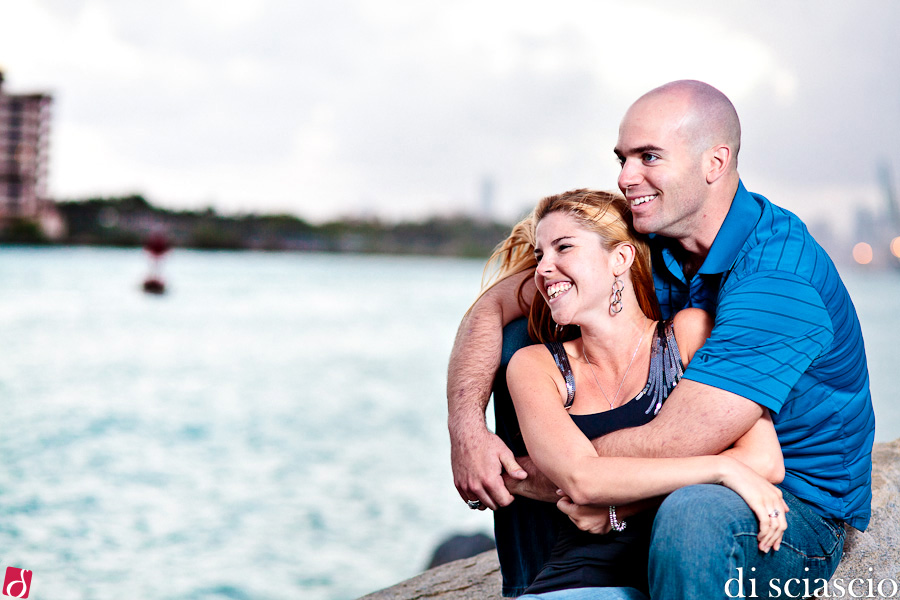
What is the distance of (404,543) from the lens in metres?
10.7

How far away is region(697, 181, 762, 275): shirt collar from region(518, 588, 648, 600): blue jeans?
889 mm

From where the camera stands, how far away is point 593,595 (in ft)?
6.61

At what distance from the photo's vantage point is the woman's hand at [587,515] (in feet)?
6.68

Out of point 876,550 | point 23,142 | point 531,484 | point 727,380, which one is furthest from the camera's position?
point 23,142

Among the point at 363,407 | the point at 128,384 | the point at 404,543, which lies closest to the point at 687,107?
the point at 404,543

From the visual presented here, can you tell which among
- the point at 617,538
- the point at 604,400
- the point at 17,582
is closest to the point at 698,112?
the point at 604,400

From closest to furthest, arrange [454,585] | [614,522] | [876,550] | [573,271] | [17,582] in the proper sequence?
1. [614,522]
2. [573,271]
3. [876,550]
4. [454,585]
5. [17,582]

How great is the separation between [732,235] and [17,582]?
24.4 feet

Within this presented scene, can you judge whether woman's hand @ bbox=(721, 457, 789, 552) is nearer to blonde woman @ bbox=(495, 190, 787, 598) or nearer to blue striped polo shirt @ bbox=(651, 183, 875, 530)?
blonde woman @ bbox=(495, 190, 787, 598)

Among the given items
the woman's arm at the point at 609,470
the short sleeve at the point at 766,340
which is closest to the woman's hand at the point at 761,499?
the woman's arm at the point at 609,470

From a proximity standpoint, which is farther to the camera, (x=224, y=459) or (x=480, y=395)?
(x=224, y=459)

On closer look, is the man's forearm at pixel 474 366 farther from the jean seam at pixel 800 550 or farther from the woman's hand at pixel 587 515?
the jean seam at pixel 800 550

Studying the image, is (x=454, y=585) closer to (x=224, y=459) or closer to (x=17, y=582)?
(x=17, y=582)

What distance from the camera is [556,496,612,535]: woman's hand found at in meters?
2.04
